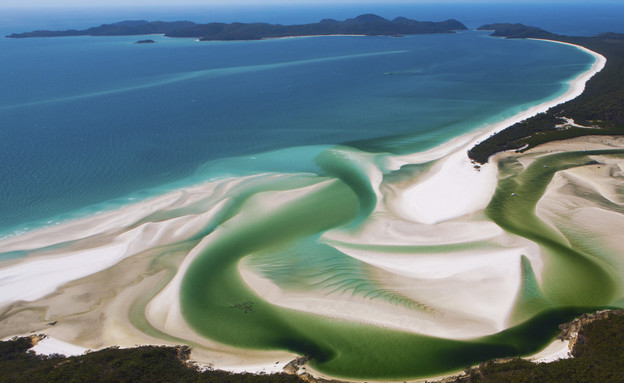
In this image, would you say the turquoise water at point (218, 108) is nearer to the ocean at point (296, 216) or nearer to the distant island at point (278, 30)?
the ocean at point (296, 216)

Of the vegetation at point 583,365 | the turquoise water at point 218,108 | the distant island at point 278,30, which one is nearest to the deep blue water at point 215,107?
the turquoise water at point 218,108

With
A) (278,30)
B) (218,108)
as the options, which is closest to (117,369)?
(218,108)

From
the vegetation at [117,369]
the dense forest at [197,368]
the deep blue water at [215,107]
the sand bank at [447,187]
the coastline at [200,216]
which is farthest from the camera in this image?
the deep blue water at [215,107]

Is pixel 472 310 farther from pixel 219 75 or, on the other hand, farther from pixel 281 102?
pixel 219 75

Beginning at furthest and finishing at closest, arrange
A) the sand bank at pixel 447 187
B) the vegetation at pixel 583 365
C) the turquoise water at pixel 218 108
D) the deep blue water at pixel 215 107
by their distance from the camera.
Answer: the deep blue water at pixel 215 107 → the turquoise water at pixel 218 108 → the sand bank at pixel 447 187 → the vegetation at pixel 583 365

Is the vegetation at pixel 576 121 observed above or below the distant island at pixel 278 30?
below

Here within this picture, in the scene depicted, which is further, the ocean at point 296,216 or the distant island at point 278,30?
the distant island at point 278,30

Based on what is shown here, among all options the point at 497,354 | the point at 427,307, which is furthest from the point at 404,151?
the point at 497,354

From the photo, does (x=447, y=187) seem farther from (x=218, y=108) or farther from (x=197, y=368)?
(x=218, y=108)
